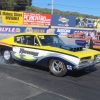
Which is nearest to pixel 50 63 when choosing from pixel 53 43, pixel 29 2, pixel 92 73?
pixel 53 43

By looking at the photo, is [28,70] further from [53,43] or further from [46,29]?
[46,29]

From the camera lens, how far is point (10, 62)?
9.14m

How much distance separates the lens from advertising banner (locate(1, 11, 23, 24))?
26156 mm

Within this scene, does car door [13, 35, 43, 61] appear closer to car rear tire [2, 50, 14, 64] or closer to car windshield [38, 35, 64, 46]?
car windshield [38, 35, 64, 46]

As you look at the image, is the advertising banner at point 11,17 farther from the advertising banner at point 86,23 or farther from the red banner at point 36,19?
the advertising banner at point 86,23

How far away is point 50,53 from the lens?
287 inches

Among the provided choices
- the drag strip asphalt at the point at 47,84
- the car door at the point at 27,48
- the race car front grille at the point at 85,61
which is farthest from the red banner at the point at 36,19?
the race car front grille at the point at 85,61

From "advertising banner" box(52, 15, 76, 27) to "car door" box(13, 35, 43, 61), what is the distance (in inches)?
894

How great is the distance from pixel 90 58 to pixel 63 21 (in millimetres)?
25698

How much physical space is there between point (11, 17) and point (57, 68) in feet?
67.1

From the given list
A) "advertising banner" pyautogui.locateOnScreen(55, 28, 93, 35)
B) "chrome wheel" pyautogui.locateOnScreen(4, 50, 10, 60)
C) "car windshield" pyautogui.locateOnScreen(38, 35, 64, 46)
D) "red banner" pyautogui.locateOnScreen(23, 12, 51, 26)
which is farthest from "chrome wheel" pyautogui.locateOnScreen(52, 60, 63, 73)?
"advertising banner" pyautogui.locateOnScreen(55, 28, 93, 35)

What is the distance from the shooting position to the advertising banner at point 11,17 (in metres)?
26.2

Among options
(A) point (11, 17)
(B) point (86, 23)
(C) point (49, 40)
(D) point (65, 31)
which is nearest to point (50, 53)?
(C) point (49, 40)

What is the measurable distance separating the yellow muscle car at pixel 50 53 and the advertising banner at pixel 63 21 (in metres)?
22.5
